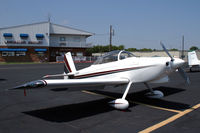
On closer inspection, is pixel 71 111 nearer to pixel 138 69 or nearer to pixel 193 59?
pixel 138 69

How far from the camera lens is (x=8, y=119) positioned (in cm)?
503

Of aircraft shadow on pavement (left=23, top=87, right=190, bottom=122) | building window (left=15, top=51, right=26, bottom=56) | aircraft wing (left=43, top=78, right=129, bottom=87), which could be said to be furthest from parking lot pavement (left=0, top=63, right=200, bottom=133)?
building window (left=15, top=51, right=26, bottom=56)

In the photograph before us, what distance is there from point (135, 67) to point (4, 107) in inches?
186

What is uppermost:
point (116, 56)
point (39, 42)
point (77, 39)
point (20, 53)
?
point (77, 39)

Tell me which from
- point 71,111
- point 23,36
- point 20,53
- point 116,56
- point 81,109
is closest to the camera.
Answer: point 71,111

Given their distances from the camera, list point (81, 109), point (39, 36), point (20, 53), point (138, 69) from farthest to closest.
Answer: point (39, 36), point (20, 53), point (138, 69), point (81, 109)

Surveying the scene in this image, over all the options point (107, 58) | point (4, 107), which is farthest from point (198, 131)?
point (4, 107)

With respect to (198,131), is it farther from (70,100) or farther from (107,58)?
(70,100)

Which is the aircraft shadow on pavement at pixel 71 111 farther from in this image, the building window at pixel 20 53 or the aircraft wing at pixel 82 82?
the building window at pixel 20 53

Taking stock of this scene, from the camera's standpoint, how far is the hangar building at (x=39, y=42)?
3928 centimetres

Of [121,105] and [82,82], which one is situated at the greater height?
[82,82]

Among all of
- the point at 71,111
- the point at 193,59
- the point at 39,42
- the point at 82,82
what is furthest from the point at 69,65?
the point at 39,42

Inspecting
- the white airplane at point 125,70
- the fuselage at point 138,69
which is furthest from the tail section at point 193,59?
the fuselage at point 138,69

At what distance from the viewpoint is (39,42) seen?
41469 millimetres
